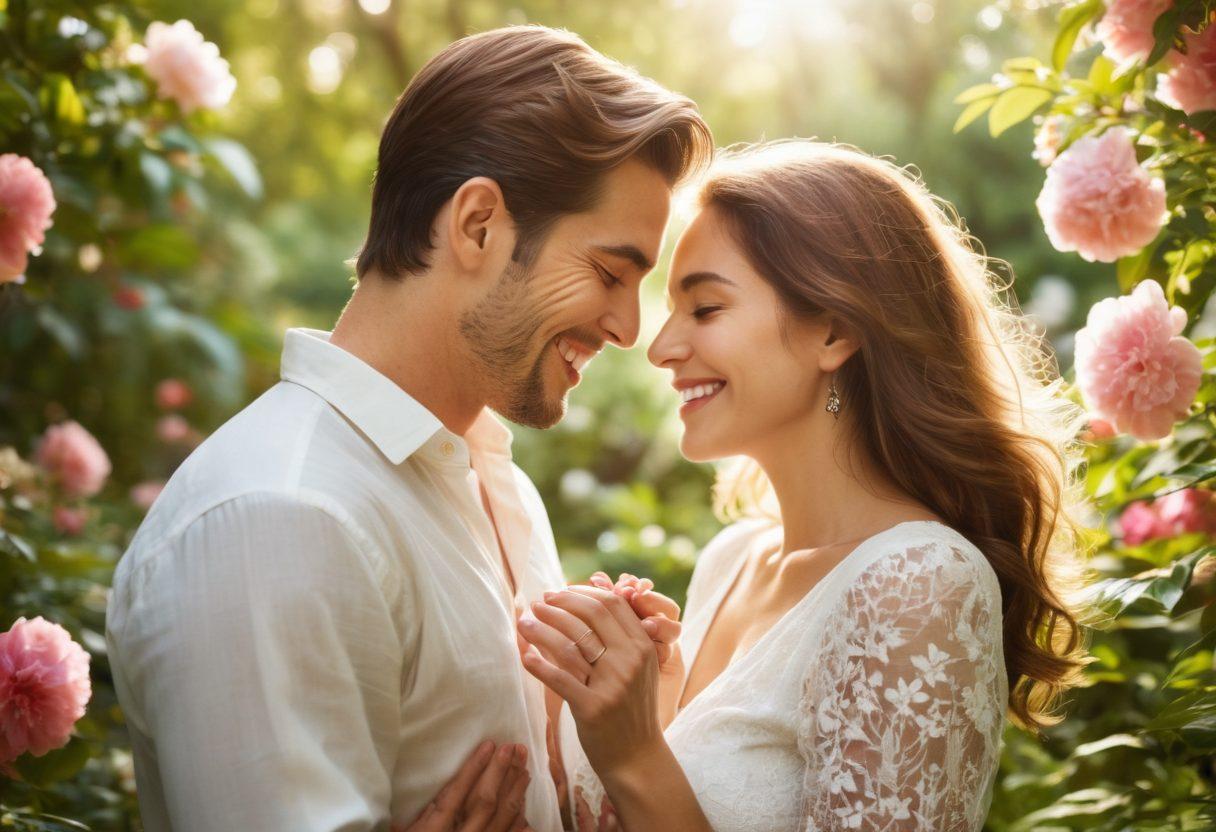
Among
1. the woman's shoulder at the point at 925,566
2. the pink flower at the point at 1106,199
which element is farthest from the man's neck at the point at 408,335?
the pink flower at the point at 1106,199

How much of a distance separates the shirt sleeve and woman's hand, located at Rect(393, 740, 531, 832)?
124mm

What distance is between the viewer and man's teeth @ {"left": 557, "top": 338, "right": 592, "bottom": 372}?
2.25 metres

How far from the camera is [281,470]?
1729 mm

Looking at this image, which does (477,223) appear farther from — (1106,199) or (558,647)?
(1106,199)

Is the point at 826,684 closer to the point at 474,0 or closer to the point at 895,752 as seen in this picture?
the point at 895,752

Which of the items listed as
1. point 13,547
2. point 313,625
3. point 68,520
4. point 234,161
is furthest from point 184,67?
point 313,625

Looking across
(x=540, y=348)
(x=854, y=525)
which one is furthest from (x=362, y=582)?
(x=854, y=525)

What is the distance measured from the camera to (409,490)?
1948 mm

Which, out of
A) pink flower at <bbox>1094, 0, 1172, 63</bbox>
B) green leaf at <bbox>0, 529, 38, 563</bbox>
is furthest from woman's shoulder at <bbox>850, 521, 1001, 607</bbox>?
green leaf at <bbox>0, 529, 38, 563</bbox>

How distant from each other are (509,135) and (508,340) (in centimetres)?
39

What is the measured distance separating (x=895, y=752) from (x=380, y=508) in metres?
0.97

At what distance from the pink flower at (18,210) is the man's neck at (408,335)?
25.6 inches

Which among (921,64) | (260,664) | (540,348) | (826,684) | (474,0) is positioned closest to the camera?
(260,664)

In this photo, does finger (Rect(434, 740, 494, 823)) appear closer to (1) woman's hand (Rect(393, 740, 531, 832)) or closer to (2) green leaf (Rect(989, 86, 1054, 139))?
(1) woman's hand (Rect(393, 740, 531, 832))
